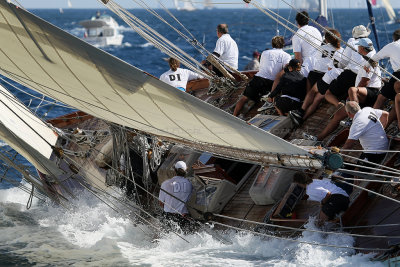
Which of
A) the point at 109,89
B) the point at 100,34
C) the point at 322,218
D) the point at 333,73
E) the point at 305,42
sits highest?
the point at 305,42

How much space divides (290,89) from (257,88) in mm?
1066

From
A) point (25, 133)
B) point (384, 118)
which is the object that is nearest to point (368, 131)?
point (384, 118)

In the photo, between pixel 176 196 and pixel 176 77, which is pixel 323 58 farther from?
pixel 176 196

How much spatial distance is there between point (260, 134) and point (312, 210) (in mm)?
1832

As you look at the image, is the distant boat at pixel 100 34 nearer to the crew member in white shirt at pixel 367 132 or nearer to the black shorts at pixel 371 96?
the black shorts at pixel 371 96

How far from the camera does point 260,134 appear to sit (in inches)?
347

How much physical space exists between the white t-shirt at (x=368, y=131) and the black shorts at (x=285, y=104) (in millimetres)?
2246

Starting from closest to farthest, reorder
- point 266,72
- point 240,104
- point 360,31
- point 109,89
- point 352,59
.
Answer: point 109,89
point 352,59
point 360,31
point 266,72
point 240,104

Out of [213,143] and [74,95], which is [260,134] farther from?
[74,95]

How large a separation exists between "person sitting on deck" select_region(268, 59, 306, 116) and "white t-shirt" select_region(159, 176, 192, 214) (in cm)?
209

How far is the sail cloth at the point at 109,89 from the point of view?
8.98 metres

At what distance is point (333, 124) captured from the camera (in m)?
11.2

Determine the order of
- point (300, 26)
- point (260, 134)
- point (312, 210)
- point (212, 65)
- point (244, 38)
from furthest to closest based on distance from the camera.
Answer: point (244, 38), point (212, 65), point (300, 26), point (312, 210), point (260, 134)

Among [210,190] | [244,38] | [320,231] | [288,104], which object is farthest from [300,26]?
[244,38]
